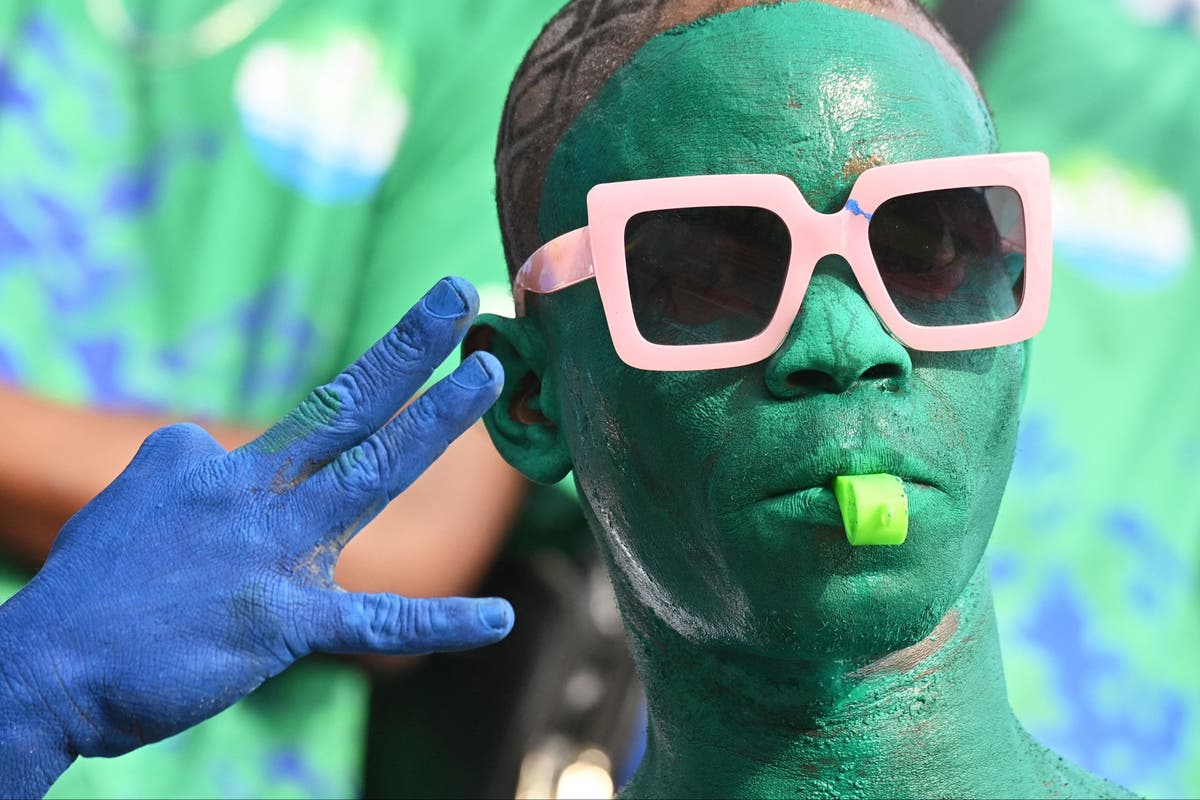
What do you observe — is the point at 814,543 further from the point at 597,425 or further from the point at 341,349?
the point at 341,349

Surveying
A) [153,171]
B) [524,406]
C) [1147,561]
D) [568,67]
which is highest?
[568,67]

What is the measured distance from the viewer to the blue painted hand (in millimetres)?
1442

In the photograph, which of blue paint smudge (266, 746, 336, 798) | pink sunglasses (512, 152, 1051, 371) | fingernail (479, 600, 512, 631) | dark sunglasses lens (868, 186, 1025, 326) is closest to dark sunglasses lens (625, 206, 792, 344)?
pink sunglasses (512, 152, 1051, 371)

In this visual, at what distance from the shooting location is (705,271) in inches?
61.8

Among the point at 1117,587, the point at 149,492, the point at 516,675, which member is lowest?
the point at 1117,587

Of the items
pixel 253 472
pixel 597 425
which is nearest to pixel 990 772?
pixel 597 425

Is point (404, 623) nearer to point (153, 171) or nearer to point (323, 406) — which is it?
point (323, 406)

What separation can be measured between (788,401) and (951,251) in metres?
0.26

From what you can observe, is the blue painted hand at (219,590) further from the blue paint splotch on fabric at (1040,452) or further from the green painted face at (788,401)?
the blue paint splotch on fabric at (1040,452)

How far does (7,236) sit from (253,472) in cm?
213

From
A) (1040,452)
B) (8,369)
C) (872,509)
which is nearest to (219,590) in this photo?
(872,509)

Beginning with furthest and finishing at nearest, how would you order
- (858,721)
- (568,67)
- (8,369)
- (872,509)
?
(8,369) < (568,67) < (858,721) < (872,509)

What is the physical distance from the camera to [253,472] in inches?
59.6

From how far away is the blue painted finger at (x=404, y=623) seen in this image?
4.71 ft
